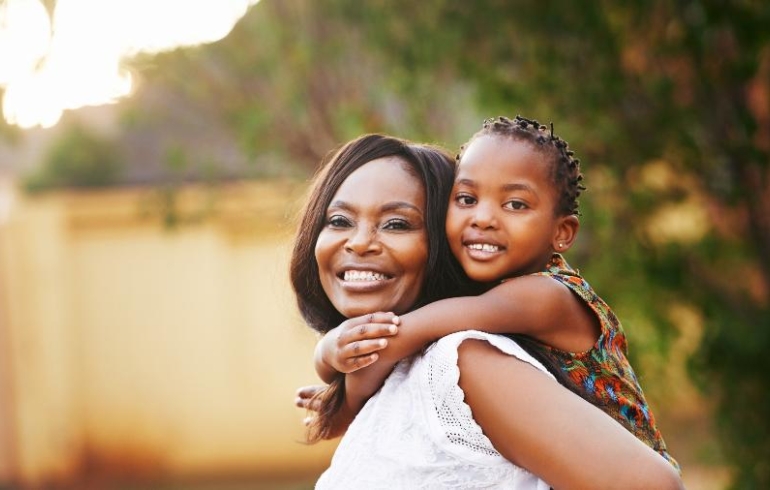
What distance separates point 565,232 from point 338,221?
19.3 inches

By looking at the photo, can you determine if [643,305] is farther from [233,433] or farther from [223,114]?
[233,433]

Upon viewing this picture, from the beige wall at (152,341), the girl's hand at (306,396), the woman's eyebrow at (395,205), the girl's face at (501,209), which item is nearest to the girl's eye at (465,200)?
the girl's face at (501,209)

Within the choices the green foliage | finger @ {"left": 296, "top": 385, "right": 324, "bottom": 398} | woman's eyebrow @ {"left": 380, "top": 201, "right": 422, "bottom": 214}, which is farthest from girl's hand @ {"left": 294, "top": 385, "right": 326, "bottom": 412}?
A: the green foliage

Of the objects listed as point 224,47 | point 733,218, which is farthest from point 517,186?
point 224,47

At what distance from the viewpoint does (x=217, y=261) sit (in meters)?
14.1

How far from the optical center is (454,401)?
84.0 inches

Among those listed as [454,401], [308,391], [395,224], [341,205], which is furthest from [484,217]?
[308,391]

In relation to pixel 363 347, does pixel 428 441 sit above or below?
below

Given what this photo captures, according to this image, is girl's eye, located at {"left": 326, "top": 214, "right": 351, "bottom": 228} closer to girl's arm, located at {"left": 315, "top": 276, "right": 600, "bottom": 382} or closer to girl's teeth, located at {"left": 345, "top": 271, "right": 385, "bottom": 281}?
girl's teeth, located at {"left": 345, "top": 271, "right": 385, "bottom": 281}

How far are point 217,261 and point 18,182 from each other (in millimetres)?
2812

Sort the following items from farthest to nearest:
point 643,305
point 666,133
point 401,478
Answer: point 643,305
point 666,133
point 401,478

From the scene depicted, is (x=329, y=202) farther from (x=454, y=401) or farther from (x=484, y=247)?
(x=454, y=401)

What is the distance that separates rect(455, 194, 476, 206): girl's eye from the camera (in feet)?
8.05

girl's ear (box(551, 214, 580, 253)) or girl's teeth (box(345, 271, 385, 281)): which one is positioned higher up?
girl's ear (box(551, 214, 580, 253))
